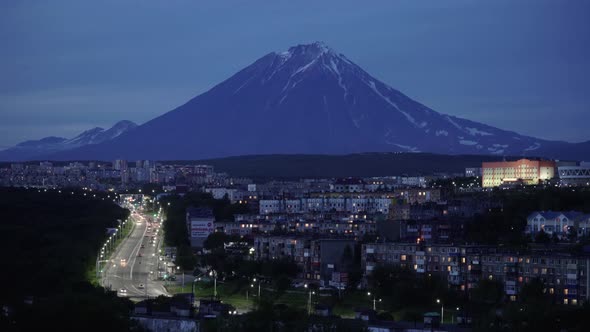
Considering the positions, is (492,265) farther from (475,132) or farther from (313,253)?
(475,132)

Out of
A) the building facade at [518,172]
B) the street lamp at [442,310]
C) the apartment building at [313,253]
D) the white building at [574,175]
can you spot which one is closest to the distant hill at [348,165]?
the building facade at [518,172]

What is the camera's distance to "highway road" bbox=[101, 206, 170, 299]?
36506 millimetres

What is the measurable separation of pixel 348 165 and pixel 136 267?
85889 millimetres

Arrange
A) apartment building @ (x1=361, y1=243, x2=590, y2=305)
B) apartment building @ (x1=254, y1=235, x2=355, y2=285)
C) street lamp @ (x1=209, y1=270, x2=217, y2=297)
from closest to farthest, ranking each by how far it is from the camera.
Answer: apartment building @ (x1=361, y1=243, x2=590, y2=305) → street lamp @ (x1=209, y1=270, x2=217, y2=297) → apartment building @ (x1=254, y1=235, x2=355, y2=285)

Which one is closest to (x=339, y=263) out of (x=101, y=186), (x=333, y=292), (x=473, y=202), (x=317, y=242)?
(x=317, y=242)

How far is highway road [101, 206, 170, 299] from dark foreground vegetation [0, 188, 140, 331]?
81 centimetres

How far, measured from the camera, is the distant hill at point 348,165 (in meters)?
123

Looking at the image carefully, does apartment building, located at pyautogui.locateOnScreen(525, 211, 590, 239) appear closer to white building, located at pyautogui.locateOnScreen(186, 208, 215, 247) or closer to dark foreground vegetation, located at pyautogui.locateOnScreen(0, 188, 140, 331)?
dark foreground vegetation, located at pyautogui.locateOnScreen(0, 188, 140, 331)

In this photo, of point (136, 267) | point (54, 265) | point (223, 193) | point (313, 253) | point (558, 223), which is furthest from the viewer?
point (223, 193)

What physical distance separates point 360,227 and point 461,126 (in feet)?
455

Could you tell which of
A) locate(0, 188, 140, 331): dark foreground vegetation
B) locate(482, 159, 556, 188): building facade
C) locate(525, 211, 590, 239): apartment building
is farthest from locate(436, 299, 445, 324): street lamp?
locate(482, 159, 556, 188): building facade

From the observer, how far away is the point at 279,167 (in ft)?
443

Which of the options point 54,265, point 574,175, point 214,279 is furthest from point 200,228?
Answer: point 54,265

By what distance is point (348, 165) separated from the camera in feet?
426
